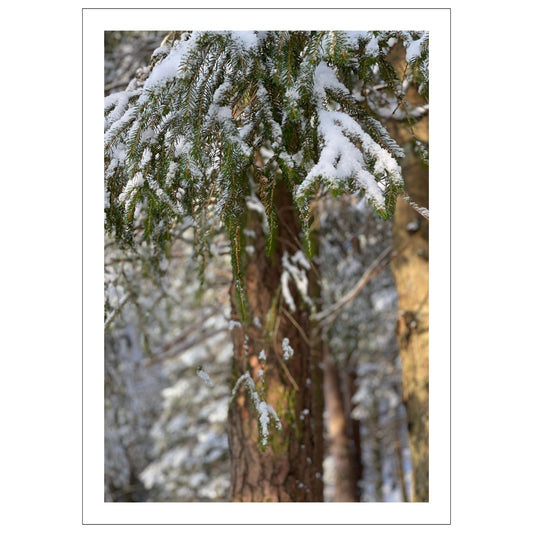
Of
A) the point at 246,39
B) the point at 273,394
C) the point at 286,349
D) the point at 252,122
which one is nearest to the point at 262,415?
the point at 286,349

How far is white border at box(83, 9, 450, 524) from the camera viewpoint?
7.16 ft

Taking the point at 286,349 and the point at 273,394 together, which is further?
the point at 273,394

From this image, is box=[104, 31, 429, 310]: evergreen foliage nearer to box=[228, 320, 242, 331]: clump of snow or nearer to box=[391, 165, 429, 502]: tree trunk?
box=[228, 320, 242, 331]: clump of snow

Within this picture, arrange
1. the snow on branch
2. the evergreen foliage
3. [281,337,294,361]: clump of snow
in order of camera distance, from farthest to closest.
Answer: [281,337,294,361]: clump of snow, the snow on branch, the evergreen foliage

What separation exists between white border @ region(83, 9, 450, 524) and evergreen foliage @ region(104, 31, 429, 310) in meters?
0.48

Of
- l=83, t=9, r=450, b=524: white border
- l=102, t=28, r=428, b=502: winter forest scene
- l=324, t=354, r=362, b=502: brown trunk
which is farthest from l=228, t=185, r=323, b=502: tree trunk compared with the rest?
l=324, t=354, r=362, b=502: brown trunk

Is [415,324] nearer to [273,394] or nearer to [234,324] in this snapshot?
[273,394]

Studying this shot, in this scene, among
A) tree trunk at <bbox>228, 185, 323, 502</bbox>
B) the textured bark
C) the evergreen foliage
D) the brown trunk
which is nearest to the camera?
the evergreen foliage

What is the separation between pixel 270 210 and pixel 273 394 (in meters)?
1.57

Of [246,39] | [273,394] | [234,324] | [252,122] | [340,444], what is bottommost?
[340,444]

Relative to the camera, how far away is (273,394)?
9.59 ft
